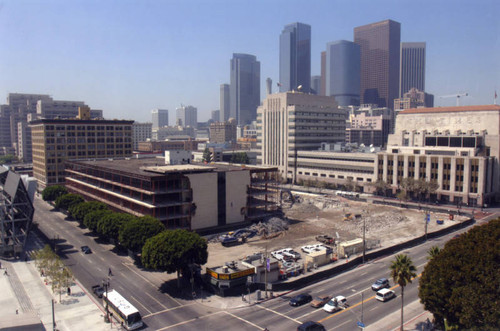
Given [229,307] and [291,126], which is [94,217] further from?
[291,126]

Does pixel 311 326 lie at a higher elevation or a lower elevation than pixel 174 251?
lower

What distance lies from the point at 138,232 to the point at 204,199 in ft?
63.5

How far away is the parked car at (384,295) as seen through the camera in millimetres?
50812

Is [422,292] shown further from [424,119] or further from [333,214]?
[424,119]

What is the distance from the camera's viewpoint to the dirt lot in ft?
246

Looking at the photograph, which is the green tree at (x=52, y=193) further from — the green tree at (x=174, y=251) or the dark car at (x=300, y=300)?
the dark car at (x=300, y=300)

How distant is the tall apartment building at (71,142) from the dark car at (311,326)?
401ft

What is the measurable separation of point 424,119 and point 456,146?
25000mm

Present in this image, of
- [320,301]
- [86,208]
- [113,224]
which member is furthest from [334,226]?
[86,208]

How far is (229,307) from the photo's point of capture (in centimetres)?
4975

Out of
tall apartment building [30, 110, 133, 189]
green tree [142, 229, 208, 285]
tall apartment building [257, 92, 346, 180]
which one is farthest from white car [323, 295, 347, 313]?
tall apartment building [30, 110, 133, 189]

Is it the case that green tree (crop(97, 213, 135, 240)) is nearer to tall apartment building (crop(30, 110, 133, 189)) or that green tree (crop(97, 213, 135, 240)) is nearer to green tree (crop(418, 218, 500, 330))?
green tree (crop(418, 218, 500, 330))

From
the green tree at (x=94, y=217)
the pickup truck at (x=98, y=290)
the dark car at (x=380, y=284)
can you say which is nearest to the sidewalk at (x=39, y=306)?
the pickup truck at (x=98, y=290)

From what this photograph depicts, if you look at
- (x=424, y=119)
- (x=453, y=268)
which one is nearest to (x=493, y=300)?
(x=453, y=268)
